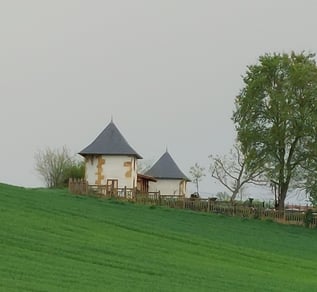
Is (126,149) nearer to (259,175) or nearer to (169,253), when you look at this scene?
(259,175)

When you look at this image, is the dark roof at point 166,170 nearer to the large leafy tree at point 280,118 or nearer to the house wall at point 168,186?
the house wall at point 168,186

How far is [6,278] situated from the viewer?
1620 cm

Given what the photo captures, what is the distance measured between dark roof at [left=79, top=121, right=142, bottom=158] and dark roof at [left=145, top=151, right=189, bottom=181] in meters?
11.3

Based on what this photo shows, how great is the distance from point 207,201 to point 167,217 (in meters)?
9.64

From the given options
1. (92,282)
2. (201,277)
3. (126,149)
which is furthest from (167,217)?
(92,282)

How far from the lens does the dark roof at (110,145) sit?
2281 inches

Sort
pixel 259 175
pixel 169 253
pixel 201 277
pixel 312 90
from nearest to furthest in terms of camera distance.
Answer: pixel 201 277
pixel 169 253
pixel 312 90
pixel 259 175

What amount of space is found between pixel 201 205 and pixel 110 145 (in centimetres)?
1050

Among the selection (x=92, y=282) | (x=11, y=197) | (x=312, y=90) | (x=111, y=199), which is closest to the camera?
(x=92, y=282)

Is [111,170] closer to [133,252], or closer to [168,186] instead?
[168,186]

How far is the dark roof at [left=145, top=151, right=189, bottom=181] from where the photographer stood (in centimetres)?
7038

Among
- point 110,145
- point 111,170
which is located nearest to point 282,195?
point 111,170

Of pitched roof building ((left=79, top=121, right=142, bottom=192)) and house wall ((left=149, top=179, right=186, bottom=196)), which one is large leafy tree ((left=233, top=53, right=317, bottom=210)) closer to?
pitched roof building ((left=79, top=121, right=142, bottom=192))

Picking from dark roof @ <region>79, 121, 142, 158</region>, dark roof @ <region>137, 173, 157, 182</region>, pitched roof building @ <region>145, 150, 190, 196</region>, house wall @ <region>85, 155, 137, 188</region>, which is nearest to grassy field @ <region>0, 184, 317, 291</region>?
house wall @ <region>85, 155, 137, 188</region>
